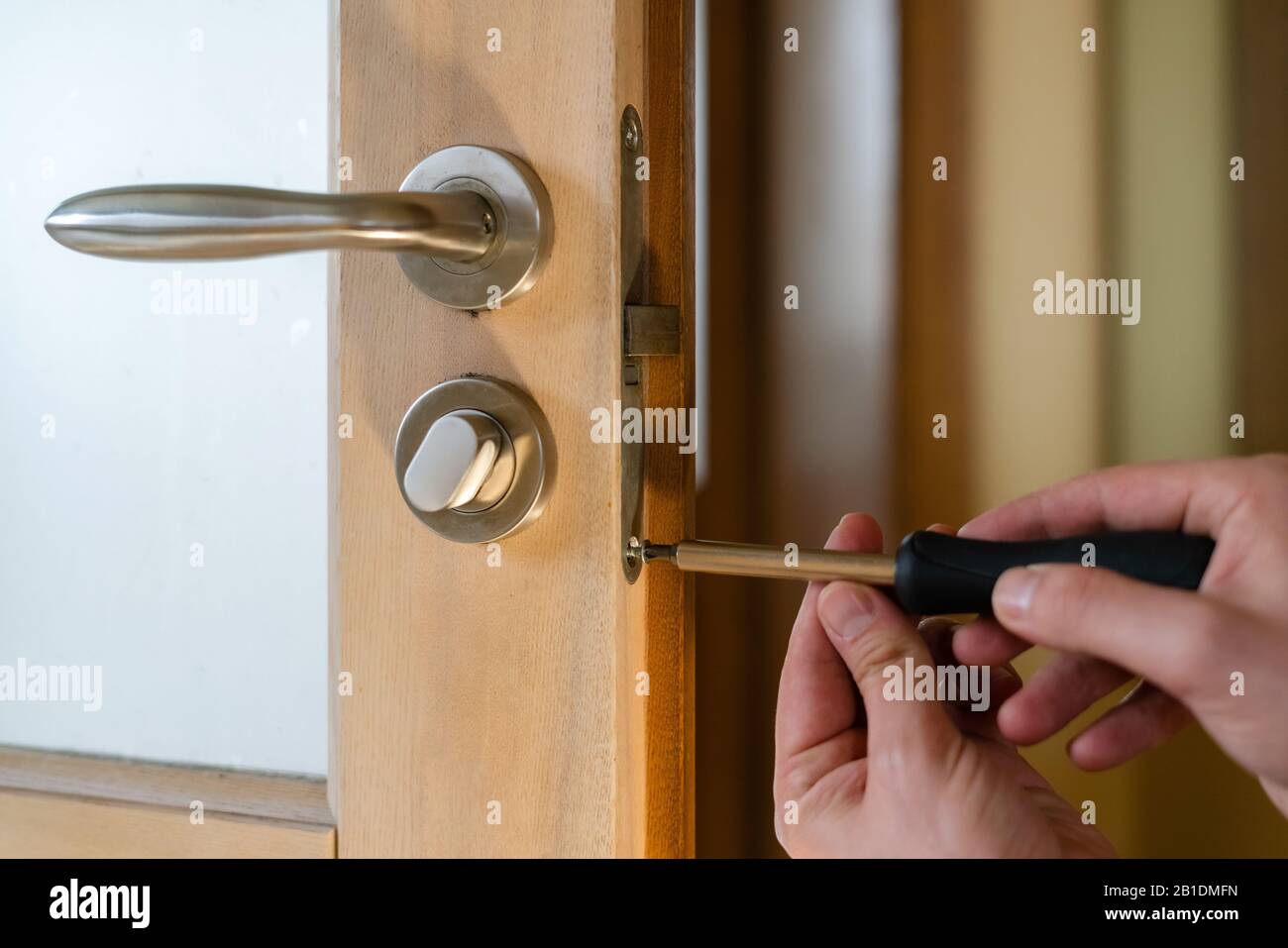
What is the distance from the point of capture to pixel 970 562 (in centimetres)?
32

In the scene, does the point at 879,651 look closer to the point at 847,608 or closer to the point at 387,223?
the point at 847,608

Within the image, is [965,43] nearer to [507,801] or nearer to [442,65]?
[442,65]

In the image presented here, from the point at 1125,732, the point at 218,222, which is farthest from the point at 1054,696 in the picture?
the point at 218,222

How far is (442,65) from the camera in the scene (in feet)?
1.15

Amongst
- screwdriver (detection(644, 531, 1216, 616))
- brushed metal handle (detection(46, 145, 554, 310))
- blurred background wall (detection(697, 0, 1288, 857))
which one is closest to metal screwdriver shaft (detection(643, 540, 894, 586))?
screwdriver (detection(644, 531, 1216, 616))

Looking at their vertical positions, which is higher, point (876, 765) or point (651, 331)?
point (651, 331)

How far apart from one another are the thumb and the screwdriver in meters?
0.02

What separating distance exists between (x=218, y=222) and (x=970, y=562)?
0.25 metres

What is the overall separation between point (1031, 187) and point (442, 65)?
1.09 ft

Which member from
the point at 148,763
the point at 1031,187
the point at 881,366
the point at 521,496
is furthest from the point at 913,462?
the point at 148,763

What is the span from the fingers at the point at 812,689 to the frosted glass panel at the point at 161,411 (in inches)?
7.9

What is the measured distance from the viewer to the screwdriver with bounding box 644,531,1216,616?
0.31m

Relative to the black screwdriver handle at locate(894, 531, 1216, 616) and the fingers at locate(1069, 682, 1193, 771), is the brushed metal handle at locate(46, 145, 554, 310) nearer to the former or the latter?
the black screwdriver handle at locate(894, 531, 1216, 616)
